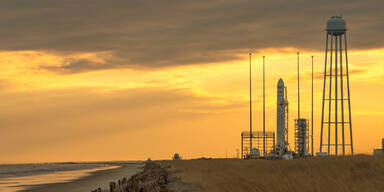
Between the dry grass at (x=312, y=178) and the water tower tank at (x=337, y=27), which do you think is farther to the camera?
the water tower tank at (x=337, y=27)

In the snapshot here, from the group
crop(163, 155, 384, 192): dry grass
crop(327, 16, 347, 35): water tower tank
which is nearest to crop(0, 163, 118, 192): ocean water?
crop(163, 155, 384, 192): dry grass

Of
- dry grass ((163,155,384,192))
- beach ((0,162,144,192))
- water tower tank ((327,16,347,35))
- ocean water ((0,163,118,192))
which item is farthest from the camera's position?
water tower tank ((327,16,347,35))

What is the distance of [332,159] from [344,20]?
152ft

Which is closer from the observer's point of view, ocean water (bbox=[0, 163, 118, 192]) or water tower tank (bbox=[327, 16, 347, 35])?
ocean water (bbox=[0, 163, 118, 192])

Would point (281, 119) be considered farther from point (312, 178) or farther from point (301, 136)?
point (312, 178)

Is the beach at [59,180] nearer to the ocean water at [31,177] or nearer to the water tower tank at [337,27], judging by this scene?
the ocean water at [31,177]

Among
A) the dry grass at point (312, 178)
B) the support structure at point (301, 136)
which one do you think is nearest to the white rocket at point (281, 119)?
the support structure at point (301, 136)

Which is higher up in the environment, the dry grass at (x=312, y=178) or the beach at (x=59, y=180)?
the dry grass at (x=312, y=178)

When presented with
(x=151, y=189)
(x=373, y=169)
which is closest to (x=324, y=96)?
(x=373, y=169)

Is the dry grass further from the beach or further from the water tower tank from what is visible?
the water tower tank

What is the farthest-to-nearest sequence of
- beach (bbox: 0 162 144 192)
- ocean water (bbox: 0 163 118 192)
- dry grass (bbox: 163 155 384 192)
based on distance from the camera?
ocean water (bbox: 0 163 118 192) < beach (bbox: 0 162 144 192) < dry grass (bbox: 163 155 384 192)

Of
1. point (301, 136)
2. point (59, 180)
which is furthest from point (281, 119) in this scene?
point (59, 180)

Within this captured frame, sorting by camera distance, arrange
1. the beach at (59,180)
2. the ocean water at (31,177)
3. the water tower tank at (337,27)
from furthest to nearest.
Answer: the water tower tank at (337,27) → the ocean water at (31,177) → the beach at (59,180)

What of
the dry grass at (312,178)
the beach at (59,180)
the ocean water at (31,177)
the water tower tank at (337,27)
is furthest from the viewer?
the water tower tank at (337,27)
